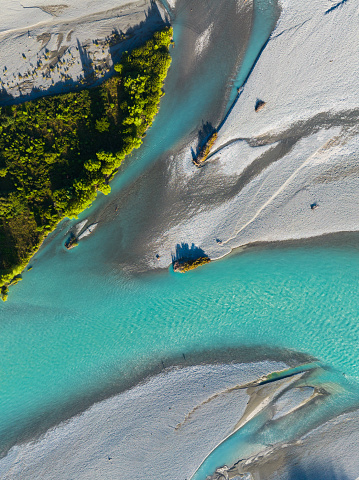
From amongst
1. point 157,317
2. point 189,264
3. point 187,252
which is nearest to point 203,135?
point 187,252

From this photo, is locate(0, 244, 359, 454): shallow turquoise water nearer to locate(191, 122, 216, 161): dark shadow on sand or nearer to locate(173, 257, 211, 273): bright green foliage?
locate(173, 257, 211, 273): bright green foliage

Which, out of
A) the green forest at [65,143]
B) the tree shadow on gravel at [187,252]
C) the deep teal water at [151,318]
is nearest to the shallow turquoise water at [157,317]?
the deep teal water at [151,318]

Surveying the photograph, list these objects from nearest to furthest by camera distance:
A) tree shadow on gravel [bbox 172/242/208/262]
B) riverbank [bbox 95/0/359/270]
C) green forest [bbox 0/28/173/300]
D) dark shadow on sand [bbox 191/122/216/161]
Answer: green forest [bbox 0/28/173/300] → riverbank [bbox 95/0/359/270] → dark shadow on sand [bbox 191/122/216/161] → tree shadow on gravel [bbox 172/242/208/262]

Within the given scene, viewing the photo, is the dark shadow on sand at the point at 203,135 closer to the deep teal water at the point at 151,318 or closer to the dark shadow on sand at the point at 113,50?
the deep teal water at the point at 151,318

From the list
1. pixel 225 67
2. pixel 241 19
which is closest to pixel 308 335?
pixel 225 67

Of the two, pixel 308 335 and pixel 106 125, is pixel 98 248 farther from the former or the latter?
pixel 308 335

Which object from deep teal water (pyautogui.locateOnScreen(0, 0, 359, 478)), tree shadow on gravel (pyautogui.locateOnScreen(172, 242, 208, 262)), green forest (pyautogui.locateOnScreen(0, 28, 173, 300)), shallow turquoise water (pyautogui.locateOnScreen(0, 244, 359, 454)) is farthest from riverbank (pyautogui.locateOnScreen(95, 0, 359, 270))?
green forest (pyautogui.locateOnScreen(0, 28, 173, 300))

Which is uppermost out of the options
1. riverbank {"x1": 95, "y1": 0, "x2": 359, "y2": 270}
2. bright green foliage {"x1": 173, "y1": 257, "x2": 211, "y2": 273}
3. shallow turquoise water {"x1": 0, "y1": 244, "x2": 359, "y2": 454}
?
riverbank {"x1": 95, "y1": 0, "x2": 359, "y2": 270}
